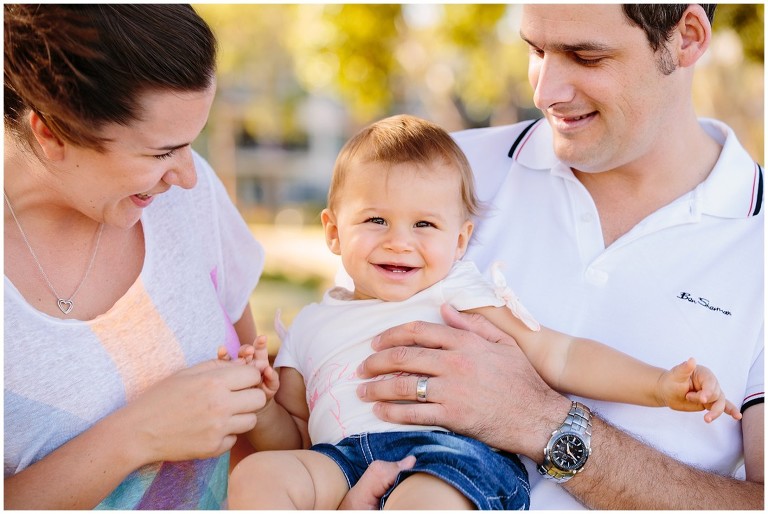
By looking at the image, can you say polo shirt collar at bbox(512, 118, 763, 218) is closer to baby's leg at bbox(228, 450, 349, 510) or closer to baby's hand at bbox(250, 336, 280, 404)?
baby's hand at bbox(250, 336, 280, 404)

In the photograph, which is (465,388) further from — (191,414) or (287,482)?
(191,414)

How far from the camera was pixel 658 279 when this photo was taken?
8.41 feet

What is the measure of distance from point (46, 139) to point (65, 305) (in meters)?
0.46

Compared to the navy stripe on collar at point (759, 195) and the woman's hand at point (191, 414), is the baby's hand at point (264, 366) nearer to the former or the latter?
the woman's hand at point (191, 414)

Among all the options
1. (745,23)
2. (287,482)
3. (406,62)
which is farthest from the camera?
(406,62)

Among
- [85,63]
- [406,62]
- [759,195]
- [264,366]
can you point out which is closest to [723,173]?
[759,195]

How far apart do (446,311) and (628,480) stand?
711mm

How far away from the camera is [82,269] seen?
2322mm

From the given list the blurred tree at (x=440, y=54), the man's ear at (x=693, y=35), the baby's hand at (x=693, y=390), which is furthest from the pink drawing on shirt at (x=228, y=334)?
the blurred tree at (x=440, y=54)

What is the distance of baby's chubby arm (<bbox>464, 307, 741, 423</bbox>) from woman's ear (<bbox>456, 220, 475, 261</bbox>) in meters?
0.21

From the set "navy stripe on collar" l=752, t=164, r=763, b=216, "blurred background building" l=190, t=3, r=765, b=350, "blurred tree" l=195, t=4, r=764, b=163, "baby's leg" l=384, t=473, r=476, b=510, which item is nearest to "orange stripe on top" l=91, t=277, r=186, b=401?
"baby's leg" l=384, t=473, r=476, b=510

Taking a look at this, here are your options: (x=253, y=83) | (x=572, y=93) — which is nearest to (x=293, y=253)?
(x=253, y=83)

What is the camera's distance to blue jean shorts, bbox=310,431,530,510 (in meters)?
2.06

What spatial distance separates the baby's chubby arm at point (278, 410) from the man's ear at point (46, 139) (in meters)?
0.73
